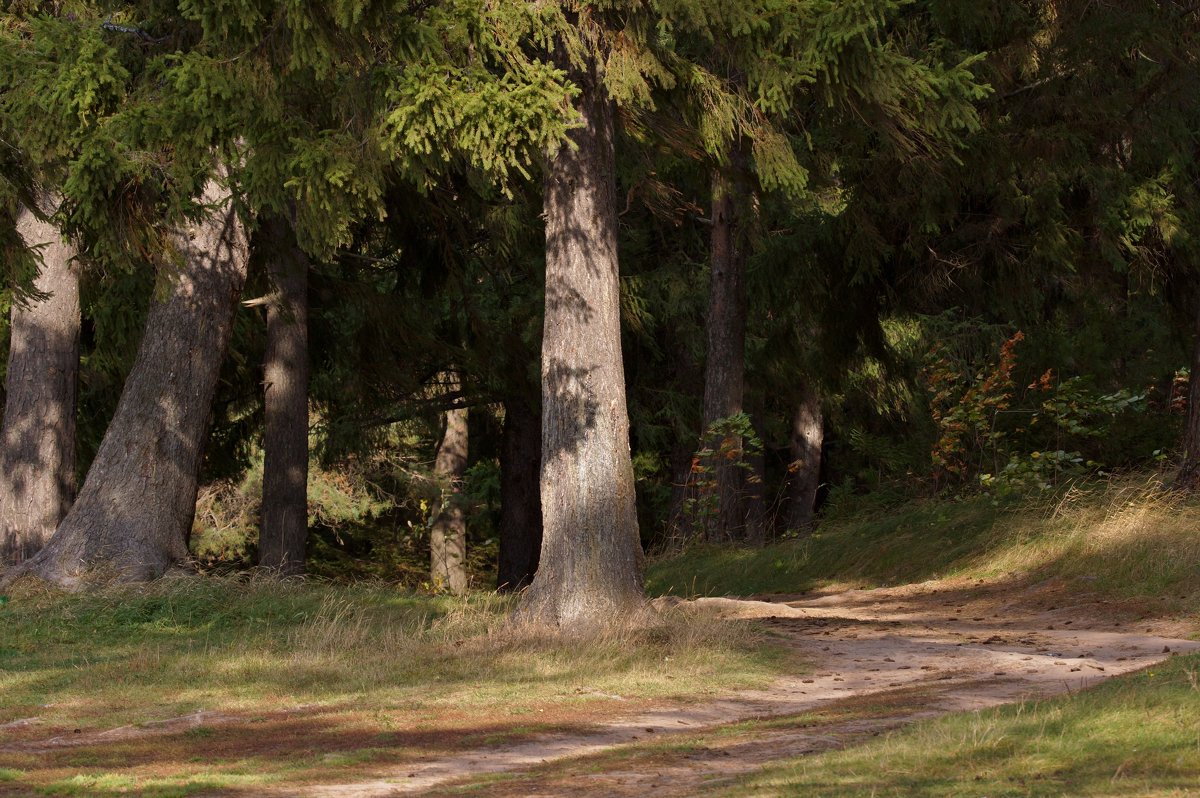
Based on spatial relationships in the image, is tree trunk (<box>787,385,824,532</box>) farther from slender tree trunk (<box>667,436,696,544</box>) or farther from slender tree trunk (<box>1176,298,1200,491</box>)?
slender tree trunk (<box>1176,298,1200,491</box>)

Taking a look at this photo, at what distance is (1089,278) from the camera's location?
57.3 ft

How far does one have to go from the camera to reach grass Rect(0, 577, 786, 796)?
6.89 m

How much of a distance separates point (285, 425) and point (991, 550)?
8645 mm

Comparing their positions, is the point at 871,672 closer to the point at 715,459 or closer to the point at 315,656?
the point at 315,656

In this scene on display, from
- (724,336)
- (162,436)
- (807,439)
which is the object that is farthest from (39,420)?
(807,439)

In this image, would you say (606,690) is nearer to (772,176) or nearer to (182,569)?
(772,176)

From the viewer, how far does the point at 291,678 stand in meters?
9.26

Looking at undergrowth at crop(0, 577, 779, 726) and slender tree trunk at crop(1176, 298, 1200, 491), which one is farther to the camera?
slender tree trunk at crop(1176, 298, 1200, 491)

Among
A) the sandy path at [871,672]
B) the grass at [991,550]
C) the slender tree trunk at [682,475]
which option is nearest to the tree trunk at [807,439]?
the slender tree trunk at [682,475]

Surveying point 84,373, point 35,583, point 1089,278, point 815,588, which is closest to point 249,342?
point 84,373

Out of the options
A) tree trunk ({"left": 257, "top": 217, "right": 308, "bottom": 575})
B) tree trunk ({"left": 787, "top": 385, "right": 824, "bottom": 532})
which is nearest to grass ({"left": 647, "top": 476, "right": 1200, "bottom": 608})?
tree trunk ({"left": 257, "top": 217, "right": 308, "bottom": 575})

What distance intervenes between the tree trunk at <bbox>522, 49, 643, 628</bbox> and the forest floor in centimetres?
92

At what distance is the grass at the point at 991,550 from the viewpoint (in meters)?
11.7

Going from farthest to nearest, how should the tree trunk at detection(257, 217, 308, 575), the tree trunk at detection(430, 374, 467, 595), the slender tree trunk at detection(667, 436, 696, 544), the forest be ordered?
the tree trunk at detection(430, 374, 467, 595), the slender tree trunk at detection(667, 436, 696, 544), the tree trunk at detection(257, 217, 308, 575), the forest
